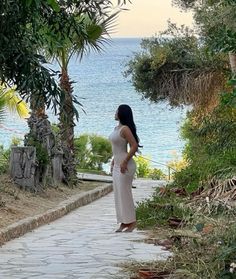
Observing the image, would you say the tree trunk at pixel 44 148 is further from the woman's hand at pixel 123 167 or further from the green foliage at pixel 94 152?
the green foliage at pixel 94 152

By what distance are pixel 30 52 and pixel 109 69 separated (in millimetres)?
135803

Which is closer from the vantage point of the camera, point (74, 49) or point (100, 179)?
point (74, 49)

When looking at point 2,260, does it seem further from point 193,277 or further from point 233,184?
point 233,184

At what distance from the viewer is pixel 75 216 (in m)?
14.2

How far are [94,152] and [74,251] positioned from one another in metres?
19.4

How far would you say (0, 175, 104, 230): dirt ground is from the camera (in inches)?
490

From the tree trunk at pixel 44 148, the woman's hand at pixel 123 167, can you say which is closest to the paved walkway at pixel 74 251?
the woman's hand at pixel 123 167

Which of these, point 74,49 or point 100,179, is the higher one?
point 74,49

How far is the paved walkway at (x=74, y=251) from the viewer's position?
8.12 metres

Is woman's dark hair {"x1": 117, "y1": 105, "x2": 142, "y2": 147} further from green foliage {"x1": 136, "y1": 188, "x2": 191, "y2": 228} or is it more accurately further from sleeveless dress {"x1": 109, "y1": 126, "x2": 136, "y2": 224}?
green foliage {"x1": 136, "y1": 188, "x2": 191, "y2": 228}

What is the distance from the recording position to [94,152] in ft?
95.1

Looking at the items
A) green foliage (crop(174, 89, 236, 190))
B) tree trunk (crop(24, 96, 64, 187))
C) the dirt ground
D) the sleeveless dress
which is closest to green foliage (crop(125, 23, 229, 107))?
green foliage (crop(174, 89, 236, 190))

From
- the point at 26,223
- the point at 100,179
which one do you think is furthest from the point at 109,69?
the point at 26,223

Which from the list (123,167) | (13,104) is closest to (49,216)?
(123,167)
